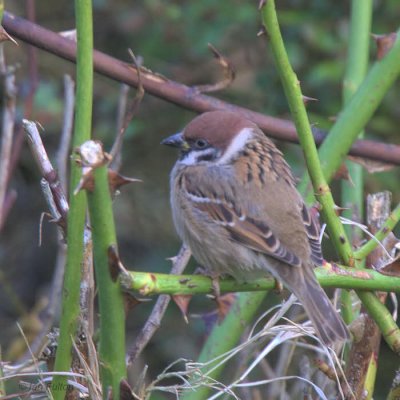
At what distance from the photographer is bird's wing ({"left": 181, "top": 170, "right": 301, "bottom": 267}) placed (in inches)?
92.3

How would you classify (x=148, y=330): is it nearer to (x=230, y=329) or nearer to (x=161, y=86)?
(x=230, y=329)

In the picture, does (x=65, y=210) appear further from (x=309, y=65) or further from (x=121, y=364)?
(x=309, y=65)

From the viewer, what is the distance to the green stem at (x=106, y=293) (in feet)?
4.62

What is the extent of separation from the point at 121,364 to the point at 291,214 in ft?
3.18

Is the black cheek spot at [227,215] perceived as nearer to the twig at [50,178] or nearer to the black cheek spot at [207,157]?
the black cheek spot at [207,157]

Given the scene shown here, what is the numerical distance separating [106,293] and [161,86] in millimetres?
1058

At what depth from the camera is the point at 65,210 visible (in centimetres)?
181

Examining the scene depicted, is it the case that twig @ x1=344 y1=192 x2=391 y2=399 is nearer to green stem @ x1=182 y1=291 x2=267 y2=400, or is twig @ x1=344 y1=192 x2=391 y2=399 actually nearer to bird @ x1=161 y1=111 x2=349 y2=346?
bird @ x1=161 y1=111 x2=349 y2=346

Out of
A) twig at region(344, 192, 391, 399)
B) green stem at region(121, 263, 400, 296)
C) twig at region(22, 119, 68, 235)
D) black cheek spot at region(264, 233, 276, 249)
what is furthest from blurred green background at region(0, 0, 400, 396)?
twig at region(22, 119, 68, 235)

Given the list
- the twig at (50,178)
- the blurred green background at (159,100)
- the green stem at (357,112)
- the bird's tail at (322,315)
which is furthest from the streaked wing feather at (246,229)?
the blurred green background at (159,100)

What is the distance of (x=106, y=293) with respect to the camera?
59.0 inches

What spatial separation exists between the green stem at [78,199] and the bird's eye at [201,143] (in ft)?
3.49

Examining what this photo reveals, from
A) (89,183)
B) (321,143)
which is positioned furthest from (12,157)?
(89,183)

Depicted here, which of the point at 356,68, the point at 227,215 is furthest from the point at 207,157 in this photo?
the point at 356,68
